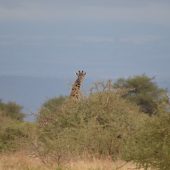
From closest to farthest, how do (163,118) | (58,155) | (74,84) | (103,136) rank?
1. (163,118)
2. (58,155)
3. (103,136)
4. (74,84)

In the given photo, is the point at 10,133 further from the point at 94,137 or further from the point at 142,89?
the point at 142,89

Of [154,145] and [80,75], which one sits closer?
[154,145]

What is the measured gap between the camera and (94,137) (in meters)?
17.2

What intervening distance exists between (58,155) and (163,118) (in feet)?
15.7

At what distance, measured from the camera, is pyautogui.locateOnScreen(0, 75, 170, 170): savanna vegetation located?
10.7 m

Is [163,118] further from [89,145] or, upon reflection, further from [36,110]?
[36,110]

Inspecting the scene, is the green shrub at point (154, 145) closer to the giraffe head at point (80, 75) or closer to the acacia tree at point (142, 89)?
the giraffe head at point (80, 75)

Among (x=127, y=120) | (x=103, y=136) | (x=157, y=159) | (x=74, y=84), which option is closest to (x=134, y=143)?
(x=157, y=159)

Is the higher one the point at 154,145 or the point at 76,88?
the point at 76,88

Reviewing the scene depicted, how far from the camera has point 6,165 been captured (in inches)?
539

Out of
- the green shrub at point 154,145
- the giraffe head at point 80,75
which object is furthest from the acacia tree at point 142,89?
the green shrub at point 154,145

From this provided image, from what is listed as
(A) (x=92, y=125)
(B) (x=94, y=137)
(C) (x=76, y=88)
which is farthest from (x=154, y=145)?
(C) (x=76, y=88)

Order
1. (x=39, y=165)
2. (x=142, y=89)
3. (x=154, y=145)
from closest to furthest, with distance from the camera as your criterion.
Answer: (x=154, y=145) < (x=39, y=165) < (x=142, y=89)

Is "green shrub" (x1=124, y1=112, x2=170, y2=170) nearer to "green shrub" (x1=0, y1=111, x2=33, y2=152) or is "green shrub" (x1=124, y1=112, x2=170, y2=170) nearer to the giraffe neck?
"green shrub" (x1=0, y1=111, x2=33, y2=152)
